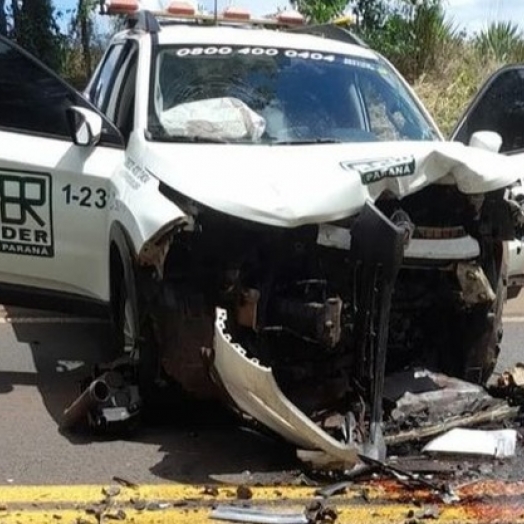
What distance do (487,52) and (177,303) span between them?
1407 cm

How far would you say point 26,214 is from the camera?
19.4ft

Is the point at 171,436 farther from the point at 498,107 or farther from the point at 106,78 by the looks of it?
the point at 498,107

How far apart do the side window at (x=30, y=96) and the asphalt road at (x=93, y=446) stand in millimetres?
1434

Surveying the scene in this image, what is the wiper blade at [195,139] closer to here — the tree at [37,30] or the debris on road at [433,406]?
the debris on road at [433,406]

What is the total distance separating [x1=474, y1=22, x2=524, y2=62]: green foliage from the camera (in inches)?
698

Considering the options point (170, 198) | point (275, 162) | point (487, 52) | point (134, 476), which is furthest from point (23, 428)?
point (487, 52)

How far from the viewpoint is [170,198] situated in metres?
4.74

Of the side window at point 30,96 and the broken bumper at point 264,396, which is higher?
the side window at point 30,96

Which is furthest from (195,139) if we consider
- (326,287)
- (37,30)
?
(37,30)

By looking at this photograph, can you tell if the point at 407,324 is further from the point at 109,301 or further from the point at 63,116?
the point at 63,116

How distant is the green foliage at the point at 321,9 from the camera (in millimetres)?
17306

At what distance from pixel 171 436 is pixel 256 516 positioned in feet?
3.64

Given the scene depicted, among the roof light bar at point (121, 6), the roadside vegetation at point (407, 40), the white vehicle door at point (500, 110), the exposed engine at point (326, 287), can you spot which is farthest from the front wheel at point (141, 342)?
the roadside vegetation at point (407, 40)

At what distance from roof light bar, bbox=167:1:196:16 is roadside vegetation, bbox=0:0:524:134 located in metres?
9.55
